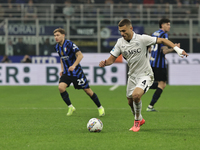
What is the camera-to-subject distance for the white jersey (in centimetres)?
562

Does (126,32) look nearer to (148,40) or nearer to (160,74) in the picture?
(148,40)

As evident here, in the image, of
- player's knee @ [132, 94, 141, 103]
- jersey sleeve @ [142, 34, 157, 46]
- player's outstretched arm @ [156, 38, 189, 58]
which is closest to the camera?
player's outstretched arm @ [156, 38, 189, 58]

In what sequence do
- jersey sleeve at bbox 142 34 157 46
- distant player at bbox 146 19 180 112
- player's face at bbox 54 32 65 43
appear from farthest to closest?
1. distant player at bbox 146 19 180 112
2. player's face at bbox 54 32 65 43
3. jersey sleeve at bbox 142 34 157 46

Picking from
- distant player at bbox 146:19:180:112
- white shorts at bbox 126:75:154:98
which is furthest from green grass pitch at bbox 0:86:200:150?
white shorts at bbox 126:75:154:98

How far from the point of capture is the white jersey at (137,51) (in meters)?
5.62

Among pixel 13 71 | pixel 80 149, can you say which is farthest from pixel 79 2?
pixel 80 149

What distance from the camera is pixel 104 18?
840 inches

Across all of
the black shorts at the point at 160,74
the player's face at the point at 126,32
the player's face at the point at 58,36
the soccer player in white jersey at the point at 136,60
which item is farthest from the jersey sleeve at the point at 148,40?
the black shorts at the point at 160,74

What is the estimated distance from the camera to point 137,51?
564 centimetres

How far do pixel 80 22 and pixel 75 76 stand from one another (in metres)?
14.1

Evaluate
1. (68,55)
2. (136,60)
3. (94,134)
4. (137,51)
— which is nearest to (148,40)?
(137,51)

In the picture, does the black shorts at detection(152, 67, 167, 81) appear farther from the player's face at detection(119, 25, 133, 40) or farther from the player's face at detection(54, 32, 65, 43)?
the player's face at detection(119, 25, 133, 40)

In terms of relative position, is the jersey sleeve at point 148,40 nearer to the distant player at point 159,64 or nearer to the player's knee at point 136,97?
the player's knee at point 136,97

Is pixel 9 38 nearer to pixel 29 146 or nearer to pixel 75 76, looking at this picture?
pixel 75 76
